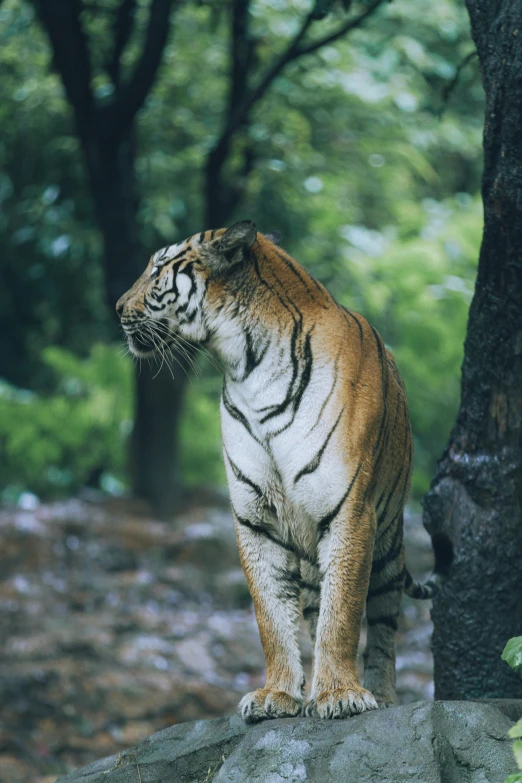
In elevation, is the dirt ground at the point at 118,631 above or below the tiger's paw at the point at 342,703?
above

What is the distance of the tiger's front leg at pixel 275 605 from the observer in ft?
11.7

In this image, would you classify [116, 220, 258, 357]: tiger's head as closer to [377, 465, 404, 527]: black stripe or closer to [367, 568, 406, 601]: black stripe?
[377, 465, 404, 527]: black stripe

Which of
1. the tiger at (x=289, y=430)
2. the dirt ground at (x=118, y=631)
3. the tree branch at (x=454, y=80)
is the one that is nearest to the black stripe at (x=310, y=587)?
the tiger at (x=289, y=430)

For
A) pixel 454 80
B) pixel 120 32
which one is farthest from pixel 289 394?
pixel 120 32

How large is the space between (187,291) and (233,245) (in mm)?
252

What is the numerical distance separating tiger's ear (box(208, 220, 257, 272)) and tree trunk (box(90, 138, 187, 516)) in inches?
197

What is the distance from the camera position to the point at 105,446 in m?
10.5

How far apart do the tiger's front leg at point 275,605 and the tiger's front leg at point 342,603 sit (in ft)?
0.56

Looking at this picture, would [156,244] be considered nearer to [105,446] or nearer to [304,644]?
[105,446]

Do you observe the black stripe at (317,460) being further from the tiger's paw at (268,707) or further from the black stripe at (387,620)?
the black stripe at (387,620)

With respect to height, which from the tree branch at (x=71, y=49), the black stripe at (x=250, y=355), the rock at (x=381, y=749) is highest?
the tree branch at (x=71, y=49)

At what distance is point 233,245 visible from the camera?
3.60m

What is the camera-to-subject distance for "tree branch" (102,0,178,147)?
7.18m

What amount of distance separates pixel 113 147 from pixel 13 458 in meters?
3.62
